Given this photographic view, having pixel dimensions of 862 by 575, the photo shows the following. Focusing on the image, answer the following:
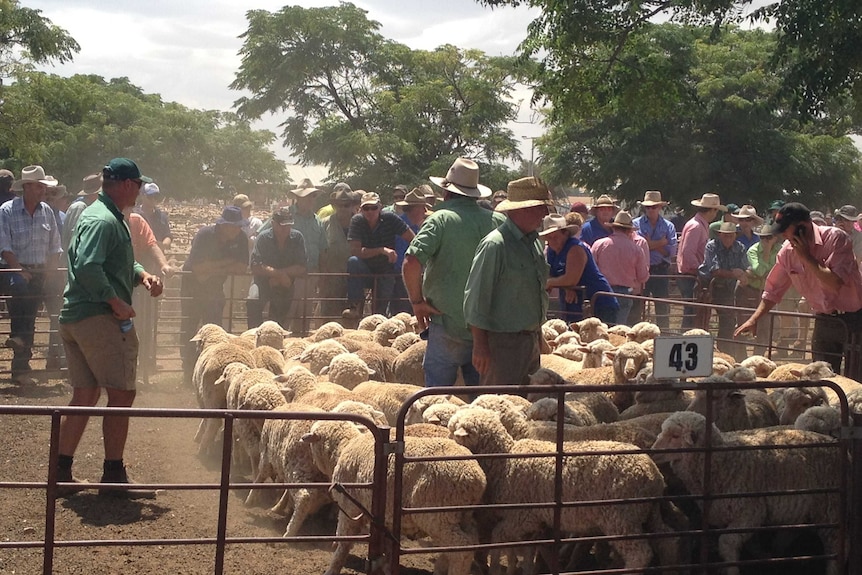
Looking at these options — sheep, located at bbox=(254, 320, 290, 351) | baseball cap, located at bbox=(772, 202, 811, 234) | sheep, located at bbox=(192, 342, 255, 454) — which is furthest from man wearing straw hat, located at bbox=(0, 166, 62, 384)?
baseball cap, located at bbox=(772, 202, 811, 234)

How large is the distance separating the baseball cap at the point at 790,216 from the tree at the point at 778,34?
2.13 metres

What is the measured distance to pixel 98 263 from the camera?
6105mm

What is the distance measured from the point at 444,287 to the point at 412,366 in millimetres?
1933

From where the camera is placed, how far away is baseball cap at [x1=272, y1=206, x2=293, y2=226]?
11008mm

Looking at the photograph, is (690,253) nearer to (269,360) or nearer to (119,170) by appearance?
(269,360)

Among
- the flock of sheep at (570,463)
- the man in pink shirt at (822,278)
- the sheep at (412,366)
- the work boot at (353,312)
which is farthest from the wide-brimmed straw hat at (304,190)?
the man in pink shirt at (822,278)

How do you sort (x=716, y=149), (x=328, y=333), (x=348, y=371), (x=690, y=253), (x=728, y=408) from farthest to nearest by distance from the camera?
(x=716, y=149) < (x=690, y=253) < (x=328, y=333) < (x=348, y=371) < (x=728, y=408)

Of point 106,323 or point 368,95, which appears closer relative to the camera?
point 106,323

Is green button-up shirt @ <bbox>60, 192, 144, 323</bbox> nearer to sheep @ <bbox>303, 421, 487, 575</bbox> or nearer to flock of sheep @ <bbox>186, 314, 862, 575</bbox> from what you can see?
flock of sheep @ <bbox>186, 314, 862, 575</bbox>

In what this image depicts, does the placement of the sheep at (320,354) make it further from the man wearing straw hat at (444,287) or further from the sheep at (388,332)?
the man wearing straw hat at (444,287)

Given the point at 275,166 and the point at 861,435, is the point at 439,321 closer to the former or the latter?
the point at 861,435

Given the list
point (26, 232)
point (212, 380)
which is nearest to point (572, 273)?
point (212, 380)

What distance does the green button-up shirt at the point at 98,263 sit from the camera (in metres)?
6.11

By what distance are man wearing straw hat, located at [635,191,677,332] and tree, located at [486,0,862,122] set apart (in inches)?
101
